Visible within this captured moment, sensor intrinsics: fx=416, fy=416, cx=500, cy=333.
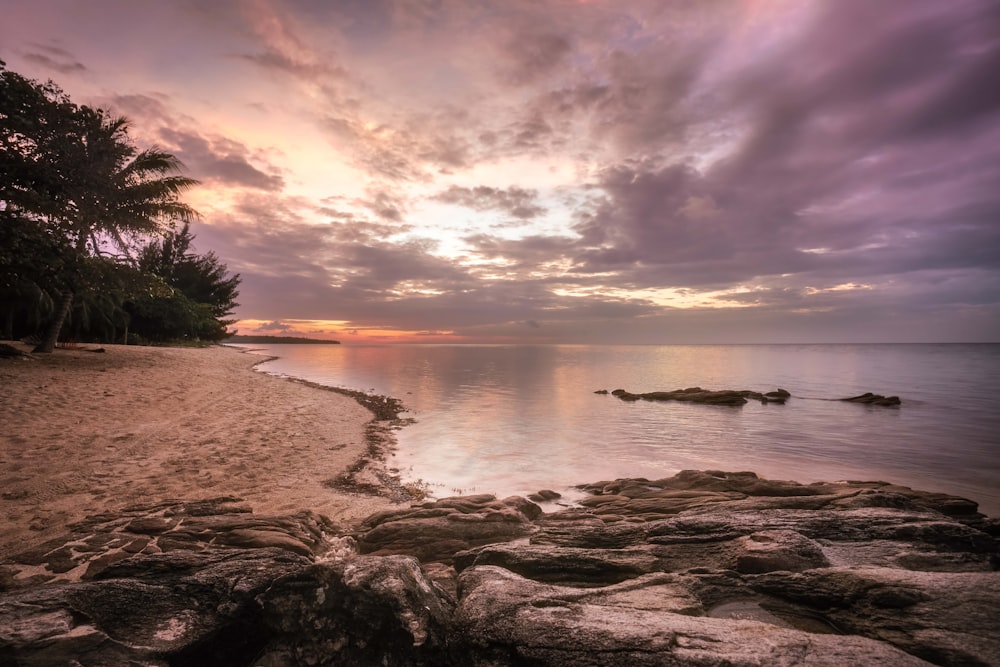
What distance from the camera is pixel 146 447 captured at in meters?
11.3

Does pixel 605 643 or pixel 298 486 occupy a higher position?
pixel 605 643

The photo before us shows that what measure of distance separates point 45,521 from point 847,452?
25.1 metres

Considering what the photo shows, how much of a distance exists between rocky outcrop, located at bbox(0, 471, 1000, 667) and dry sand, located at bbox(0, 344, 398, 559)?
1.94 m

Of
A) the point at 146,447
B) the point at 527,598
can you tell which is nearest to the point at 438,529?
the point at 527,598

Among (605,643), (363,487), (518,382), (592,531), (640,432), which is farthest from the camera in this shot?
(518,382)

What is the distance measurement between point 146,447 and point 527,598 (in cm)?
1212

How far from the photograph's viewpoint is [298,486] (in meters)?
9.99

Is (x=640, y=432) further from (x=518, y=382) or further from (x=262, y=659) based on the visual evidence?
(x=518, y=382)

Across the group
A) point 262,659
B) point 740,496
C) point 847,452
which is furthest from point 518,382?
point 262,659

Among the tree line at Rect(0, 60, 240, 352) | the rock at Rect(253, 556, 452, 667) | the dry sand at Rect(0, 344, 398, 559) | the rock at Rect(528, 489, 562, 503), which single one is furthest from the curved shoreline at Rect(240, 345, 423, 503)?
the tree line at Rect(0, 60, 240, 352)

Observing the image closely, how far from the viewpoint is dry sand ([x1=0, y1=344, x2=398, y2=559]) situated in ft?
26.3

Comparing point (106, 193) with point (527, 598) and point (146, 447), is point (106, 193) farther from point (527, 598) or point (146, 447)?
point (527, 598)

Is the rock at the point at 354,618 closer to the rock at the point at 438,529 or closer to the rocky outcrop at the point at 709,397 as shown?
the rock at the point at 438,529

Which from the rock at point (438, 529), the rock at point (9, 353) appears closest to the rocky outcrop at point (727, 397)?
the rock at point (438, 529)
